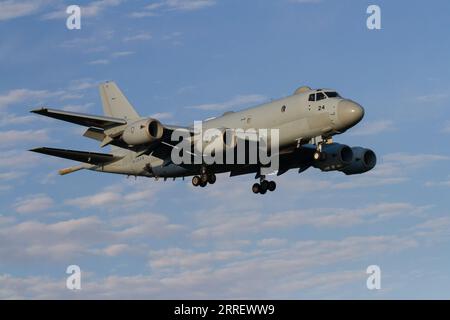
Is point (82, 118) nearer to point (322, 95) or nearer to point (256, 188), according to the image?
point (322, 95)

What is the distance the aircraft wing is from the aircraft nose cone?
12395mm

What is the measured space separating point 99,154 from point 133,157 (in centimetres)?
237

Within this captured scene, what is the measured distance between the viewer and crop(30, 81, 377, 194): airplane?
53.6m

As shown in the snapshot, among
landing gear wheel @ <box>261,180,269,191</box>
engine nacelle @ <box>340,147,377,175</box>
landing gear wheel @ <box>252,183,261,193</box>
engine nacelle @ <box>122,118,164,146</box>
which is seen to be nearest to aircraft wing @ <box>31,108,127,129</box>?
engine nacelle @ <box>122,118,164,146</box>

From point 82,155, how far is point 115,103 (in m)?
6.32

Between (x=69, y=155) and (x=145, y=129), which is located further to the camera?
(x=69, y=155)

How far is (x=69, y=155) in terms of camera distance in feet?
196

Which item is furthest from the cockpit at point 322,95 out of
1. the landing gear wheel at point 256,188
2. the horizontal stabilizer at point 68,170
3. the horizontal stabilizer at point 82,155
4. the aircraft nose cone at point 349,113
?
the horizontal stabilizer at point 68,170

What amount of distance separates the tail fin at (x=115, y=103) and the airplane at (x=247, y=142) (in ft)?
2.04

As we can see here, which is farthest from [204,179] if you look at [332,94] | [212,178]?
[332,94]

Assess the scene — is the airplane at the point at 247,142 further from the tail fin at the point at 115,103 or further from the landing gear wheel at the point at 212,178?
the tail fin at the point at 115,103

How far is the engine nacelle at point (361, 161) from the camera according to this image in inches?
2508

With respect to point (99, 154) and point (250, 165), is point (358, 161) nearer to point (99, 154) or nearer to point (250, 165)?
point (250, 165)
